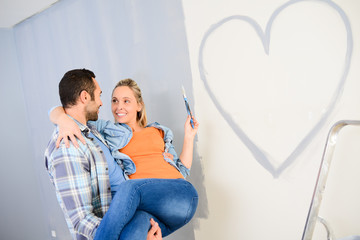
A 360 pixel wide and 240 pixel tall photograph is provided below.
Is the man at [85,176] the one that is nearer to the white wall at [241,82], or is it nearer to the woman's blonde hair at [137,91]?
the woman's blonde hair at [137,91]

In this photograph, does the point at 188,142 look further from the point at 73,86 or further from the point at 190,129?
the point at 73,86

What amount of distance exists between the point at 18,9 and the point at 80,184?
6.43 feet

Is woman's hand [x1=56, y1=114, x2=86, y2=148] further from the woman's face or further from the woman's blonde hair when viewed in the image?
the woman's blonde hair

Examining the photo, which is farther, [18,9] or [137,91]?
[18,9]

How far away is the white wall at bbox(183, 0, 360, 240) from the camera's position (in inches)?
59.1

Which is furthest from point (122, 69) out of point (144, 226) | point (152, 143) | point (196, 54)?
point (144, 226)

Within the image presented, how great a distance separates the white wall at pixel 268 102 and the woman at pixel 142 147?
9.6 inches

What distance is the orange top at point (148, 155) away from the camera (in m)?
1.60

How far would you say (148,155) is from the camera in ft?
5.50

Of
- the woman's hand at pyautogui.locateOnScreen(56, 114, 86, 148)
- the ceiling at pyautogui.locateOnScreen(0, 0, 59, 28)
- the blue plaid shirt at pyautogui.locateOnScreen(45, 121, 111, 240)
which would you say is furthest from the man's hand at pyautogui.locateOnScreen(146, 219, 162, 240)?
the ceiling at pyautogui.locateOnScreen(0, 0, 59, 28)

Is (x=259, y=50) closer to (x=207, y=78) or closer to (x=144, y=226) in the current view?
(x=207, y=78)

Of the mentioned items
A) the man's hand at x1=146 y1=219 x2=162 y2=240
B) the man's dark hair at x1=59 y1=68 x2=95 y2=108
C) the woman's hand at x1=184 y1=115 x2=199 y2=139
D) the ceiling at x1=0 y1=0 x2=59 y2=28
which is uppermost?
the ceiling at x1=0 y1=0 x2=59 y2=28

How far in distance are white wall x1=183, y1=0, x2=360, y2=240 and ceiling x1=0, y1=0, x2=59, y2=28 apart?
1.34 metres

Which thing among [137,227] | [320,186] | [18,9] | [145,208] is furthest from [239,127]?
[18,9]
